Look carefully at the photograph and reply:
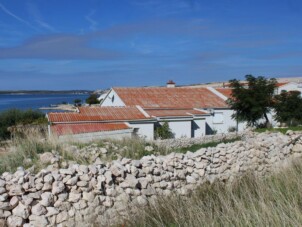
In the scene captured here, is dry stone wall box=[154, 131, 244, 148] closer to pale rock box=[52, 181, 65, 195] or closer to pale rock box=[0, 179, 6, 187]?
pale rock box=[52, 181, 65, 195]

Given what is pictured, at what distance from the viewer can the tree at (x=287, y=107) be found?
32.0 metres

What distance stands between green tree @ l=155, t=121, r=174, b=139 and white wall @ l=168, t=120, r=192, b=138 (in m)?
0.67

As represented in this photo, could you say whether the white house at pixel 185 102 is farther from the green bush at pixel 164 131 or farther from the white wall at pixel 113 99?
the green bush at pixel 164 131

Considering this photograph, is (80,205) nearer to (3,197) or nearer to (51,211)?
(51,211)

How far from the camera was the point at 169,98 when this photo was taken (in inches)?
1427

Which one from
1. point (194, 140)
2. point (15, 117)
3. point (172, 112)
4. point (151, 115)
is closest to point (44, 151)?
point (194, 140)

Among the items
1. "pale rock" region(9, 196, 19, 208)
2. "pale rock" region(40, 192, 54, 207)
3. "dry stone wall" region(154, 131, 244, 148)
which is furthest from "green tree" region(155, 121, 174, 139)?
"pale rock" region(9, 196, 19, 208)

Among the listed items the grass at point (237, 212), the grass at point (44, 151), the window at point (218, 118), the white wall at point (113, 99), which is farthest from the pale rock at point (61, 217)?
the window at point (218, 118)

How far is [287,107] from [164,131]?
12.9 metres

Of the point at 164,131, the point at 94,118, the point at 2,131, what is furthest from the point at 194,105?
the point at 2,131

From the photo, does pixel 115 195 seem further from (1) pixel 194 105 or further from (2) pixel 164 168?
(1) pixel 194 105

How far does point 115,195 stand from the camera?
21.0ft

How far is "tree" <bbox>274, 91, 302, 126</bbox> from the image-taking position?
105 feet

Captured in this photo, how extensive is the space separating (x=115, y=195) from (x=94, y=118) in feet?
65.2
